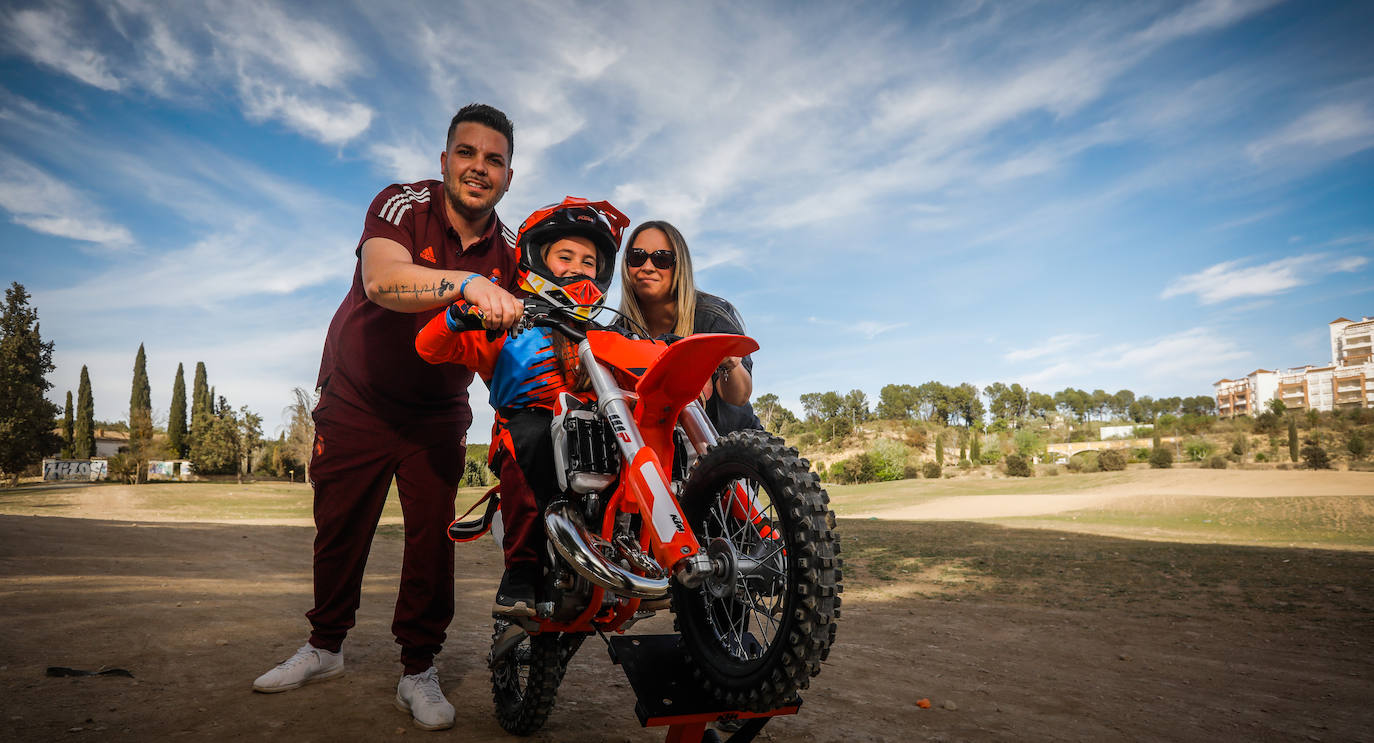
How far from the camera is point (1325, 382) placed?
7956cm

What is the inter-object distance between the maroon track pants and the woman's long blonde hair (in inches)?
51.8

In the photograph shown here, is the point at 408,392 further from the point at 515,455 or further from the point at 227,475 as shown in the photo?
the point at 227,475

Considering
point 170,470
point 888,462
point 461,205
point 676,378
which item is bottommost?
point 888,462

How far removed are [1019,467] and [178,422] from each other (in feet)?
218

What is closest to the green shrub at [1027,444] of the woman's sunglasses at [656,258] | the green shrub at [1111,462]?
the green shrub at [1111,462]

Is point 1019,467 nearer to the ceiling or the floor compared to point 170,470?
nearer to the floor

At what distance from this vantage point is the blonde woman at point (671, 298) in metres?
3.86

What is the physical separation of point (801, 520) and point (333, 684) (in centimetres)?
337

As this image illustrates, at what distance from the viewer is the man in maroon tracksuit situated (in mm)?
3721

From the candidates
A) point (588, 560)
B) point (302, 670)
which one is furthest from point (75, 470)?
point (588, 560)

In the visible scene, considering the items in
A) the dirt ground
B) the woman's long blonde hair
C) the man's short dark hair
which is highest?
the man's short dark hair

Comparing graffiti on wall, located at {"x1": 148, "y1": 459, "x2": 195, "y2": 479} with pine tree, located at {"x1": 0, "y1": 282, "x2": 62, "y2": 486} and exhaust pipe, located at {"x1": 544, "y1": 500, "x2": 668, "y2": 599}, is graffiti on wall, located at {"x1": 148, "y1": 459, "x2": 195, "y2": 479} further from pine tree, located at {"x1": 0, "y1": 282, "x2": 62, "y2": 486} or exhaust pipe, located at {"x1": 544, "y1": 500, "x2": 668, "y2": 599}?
exhaust pipe, located at {"x1": 544, "y1": 500, "x2": 668, "y2": 599}

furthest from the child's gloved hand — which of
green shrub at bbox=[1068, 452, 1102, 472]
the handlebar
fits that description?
green shrub at bbox=[1068, 452, 1102, 472]

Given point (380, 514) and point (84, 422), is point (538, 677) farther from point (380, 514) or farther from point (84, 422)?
point (84, 422)
